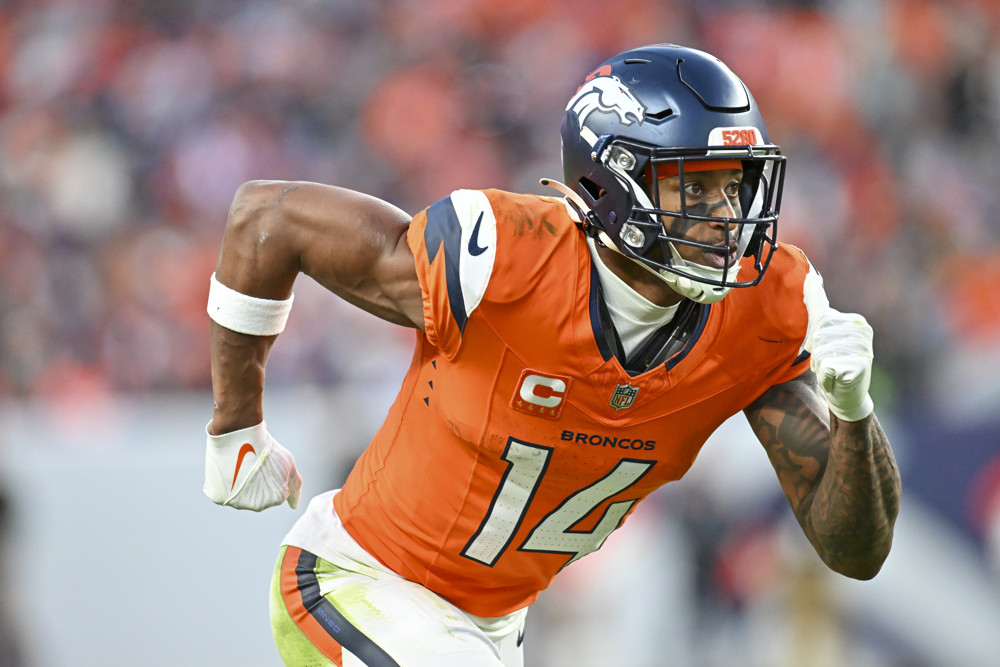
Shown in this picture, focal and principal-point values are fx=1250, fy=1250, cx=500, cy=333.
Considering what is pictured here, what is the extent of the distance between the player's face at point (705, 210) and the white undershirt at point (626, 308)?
151mm

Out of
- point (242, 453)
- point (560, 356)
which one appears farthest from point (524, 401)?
point (242, 453)

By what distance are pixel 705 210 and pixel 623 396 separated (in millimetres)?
406

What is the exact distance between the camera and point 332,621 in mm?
2643

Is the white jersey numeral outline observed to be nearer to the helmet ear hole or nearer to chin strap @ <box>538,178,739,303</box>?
chin strap @ <box>538,178,739,303</box>

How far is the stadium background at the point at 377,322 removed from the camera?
230 inches

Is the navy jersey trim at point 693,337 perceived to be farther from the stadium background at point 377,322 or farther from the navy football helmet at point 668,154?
the stadium background at point 377,322

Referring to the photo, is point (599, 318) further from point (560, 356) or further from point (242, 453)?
point (242, 453)

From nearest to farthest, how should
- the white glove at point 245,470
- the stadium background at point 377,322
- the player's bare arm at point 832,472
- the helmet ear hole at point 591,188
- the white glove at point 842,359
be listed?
the white glove at point 842,359 < the player's bare arm at point 832,472 < the helmet ear hole at point 591,188 < the white glove at point 245,470 < the stadium background at point 377,322

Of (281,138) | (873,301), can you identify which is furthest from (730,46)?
(281,138)

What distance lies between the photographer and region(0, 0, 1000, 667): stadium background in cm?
583

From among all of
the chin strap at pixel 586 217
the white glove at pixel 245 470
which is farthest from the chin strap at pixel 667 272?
the white glove at pixel 245 470

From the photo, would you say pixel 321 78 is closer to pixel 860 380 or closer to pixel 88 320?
pixel 88 320

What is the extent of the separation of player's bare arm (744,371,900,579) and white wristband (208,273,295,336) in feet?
3.47

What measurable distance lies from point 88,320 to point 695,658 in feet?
15.3
